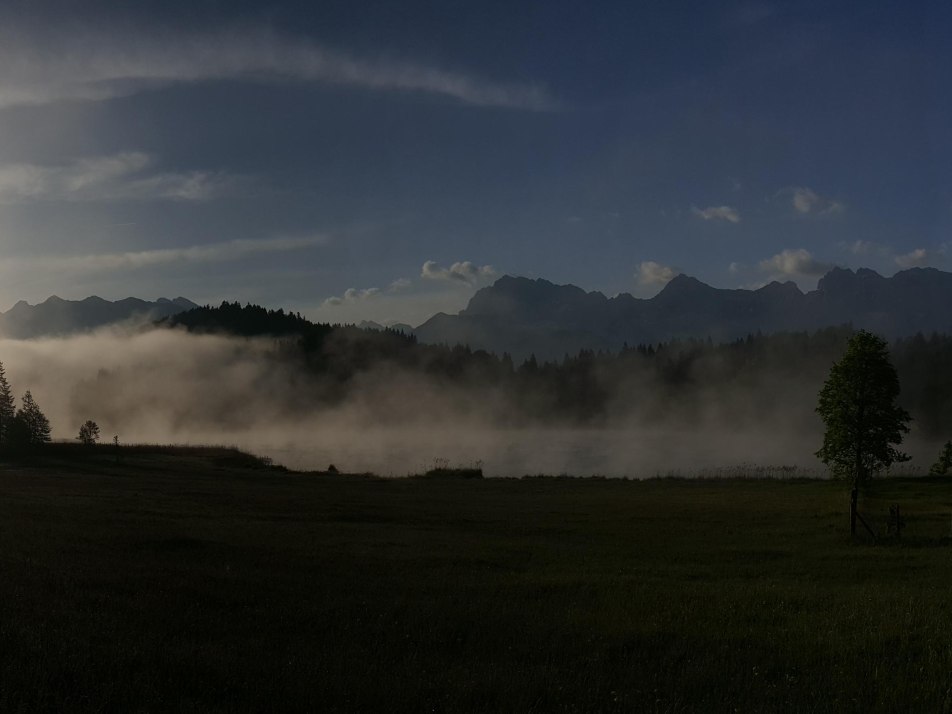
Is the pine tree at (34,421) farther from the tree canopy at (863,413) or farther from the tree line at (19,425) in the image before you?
the tree canopy at (863,413)

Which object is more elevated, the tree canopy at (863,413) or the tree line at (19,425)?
the tree canopy at (863,413)

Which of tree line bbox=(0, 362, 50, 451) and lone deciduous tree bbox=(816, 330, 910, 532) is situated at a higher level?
lone deciduous tree bbox=(816, 330, 910, 532)

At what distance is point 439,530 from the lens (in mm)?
41219

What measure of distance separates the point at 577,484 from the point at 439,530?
48.1 m

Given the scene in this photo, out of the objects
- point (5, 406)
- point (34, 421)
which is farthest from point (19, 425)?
point (5, 406)

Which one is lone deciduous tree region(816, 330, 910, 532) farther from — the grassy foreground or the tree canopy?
the grassy foreground

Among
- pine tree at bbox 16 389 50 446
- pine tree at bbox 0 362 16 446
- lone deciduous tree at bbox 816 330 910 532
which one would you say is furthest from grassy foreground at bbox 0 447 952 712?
pine tree at bbox 0 362 16 446

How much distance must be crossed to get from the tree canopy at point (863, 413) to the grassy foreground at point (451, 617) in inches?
1040

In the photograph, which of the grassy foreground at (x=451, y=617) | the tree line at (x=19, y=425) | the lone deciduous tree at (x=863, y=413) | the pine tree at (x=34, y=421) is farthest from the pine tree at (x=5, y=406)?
the lone deciduous tree at (x=863, y=413)

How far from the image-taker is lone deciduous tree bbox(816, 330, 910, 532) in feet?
212

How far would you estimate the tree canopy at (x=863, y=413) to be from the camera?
64750mm

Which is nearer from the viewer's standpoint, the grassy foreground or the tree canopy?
the grassy foreground

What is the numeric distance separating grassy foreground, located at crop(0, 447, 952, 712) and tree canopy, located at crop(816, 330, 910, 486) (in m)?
26.4

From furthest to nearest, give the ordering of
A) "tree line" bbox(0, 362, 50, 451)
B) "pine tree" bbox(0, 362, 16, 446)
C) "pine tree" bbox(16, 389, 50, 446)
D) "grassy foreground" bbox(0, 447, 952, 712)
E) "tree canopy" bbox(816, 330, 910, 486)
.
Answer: "pine tree" bbox(0, 362, 16, 446), "pine tree" bbox(16, 389, 50, 446), "tree line" bbox(0, 362, 50, 451), "tree canopy" bbox(816, 330, 910, 486), "grassy foreground" bbox(0, 447, 952, 712)
